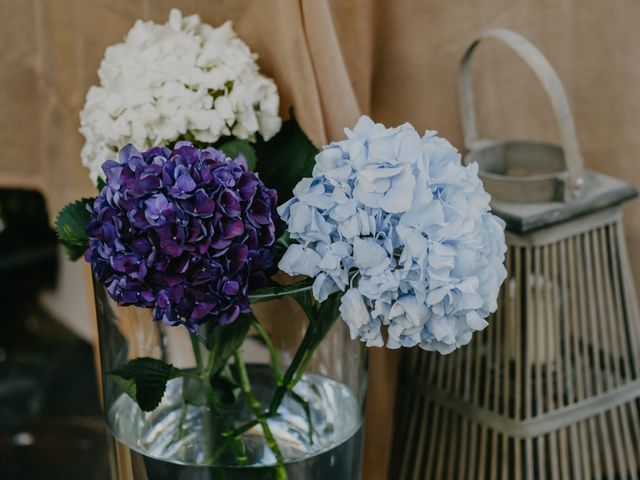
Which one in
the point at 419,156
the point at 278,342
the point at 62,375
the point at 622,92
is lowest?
the point at 62,375

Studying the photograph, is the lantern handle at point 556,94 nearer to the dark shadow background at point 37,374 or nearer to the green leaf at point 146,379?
the green leaf at point 146,379

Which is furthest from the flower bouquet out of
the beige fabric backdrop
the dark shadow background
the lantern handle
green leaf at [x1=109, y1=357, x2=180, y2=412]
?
the dark shadow background

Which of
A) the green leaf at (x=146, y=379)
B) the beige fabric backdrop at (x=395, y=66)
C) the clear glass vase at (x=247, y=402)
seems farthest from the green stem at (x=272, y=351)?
the beige fabric backdrop at (x=395, y=66)

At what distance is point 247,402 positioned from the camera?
2.64 feet

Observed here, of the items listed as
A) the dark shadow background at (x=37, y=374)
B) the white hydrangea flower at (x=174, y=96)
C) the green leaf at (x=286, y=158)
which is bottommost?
the dark shadow background at (x=37, y=374)

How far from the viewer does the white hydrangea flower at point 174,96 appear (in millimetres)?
780

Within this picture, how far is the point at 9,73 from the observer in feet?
3.55

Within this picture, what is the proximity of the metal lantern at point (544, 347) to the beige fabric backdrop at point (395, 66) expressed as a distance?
58mm

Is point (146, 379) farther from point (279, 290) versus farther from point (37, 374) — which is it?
point (37, 374)

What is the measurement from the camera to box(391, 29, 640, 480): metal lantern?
90 centimetres

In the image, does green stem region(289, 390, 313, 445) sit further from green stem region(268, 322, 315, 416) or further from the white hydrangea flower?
the white hydrangea flower

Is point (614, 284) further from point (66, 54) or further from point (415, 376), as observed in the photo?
point (66, 54)

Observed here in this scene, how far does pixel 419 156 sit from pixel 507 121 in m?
0.46

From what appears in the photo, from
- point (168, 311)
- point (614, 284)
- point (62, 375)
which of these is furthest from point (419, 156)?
point (62, 375)
